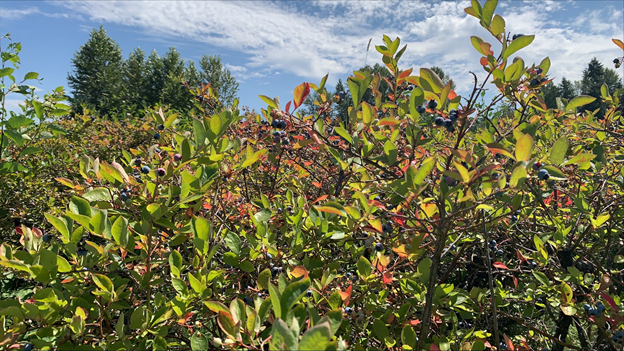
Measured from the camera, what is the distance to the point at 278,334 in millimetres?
549

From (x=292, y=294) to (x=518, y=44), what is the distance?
3.39ft

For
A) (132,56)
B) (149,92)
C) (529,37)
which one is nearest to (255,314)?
(529,37)

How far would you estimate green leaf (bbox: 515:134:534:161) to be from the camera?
2.86 feet

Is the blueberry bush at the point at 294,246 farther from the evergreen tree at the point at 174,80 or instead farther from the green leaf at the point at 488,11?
the evergreen tree at the point at 174,80

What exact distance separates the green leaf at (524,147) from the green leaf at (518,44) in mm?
352

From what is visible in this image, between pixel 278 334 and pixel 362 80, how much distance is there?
1.03m

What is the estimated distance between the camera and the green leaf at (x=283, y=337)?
54 cm

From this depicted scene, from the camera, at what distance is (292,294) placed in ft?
2.25

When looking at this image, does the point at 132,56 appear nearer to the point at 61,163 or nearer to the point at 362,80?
the point at 61,163

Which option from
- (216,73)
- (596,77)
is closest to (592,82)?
(596,77)

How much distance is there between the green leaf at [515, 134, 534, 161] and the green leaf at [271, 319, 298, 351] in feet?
2.55

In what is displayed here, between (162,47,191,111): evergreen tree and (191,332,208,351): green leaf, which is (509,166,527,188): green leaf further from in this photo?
(162,47,191,111): evergreen tree

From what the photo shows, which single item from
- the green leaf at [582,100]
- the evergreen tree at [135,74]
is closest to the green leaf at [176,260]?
the green leaf at [582,100]

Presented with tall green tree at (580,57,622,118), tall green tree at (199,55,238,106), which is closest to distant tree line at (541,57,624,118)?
tall green tree at (580,57,622,118)
